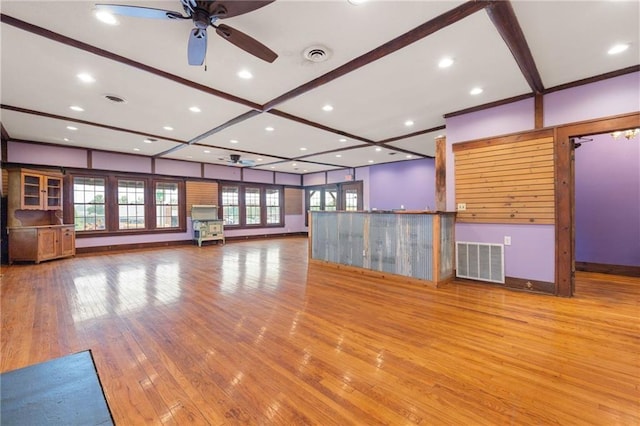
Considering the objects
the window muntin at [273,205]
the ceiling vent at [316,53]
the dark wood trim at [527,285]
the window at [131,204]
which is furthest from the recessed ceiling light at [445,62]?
the window muntin at [273,205]

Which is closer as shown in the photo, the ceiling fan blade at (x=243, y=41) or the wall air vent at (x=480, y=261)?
the ceiling fan blade at (x=243, y=41)

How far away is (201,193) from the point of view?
10.2m

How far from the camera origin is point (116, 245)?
328 inches

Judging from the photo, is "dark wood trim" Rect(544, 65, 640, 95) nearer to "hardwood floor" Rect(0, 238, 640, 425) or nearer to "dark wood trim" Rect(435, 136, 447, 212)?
"dark wood trim" Rect(435, 136, 447, 212)

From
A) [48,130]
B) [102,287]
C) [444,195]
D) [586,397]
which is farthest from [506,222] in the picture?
[48,130]

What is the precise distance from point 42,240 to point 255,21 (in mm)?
7380

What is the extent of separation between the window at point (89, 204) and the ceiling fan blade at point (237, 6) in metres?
8.37

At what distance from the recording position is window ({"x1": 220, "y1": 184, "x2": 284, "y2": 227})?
1112 centimetres

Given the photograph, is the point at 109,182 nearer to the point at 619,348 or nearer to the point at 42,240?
the point at 42,240

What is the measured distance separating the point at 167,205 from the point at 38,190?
3.29 m

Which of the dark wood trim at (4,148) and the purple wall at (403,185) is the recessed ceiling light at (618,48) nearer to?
the purple wall at (403,185)

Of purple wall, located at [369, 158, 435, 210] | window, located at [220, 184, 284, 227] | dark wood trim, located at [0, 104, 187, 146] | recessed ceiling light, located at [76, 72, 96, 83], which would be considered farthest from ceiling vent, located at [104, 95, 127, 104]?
purple wall, located at [369, 158, 435, 210]

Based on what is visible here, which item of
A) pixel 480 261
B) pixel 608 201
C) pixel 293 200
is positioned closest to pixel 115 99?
pixel 480 261

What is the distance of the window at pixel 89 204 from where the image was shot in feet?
25.6
